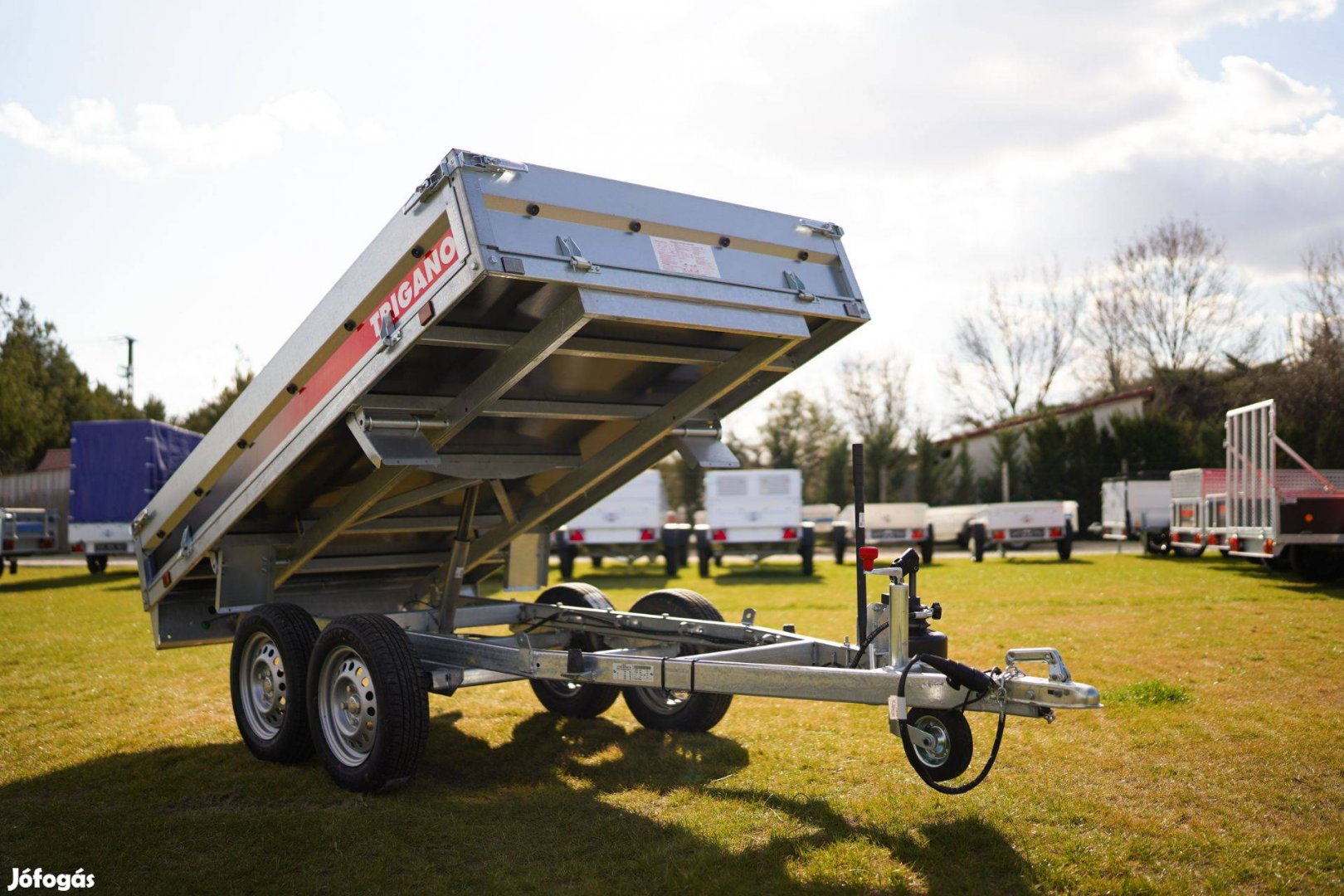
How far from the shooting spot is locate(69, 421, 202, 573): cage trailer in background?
1992cm

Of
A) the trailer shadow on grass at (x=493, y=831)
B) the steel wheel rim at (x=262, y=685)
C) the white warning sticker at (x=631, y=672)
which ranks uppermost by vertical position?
the white warning sticker at (x=631, y=672)

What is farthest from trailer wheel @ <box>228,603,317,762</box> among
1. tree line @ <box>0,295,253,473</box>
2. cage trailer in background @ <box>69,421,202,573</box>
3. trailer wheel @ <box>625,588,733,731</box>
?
tree line @ <box>0,295,253,473</box>

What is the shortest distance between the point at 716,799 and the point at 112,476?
62.2 ft

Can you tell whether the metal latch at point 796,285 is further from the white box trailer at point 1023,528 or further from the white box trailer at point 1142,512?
the white box trailer at point 1142,512

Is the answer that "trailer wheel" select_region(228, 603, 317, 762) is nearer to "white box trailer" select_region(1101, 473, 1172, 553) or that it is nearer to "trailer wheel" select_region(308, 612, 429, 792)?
"trailer wheel" select_region(308, 612, 429, 792)

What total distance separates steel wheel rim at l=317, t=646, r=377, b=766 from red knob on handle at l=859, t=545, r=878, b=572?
232 cm

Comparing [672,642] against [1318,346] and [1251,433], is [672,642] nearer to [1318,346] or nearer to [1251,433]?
[1251,433]

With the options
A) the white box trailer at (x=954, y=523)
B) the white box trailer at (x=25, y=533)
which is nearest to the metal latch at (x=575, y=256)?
the white box trailer at (x=25, y=533)

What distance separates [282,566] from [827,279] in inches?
139

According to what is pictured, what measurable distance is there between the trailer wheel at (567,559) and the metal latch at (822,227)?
43.7ft

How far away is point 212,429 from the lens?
224 inches

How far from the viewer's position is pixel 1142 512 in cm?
2181

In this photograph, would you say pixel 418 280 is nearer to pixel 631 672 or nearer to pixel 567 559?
pixel 631 672

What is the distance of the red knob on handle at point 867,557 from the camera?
4.21m
